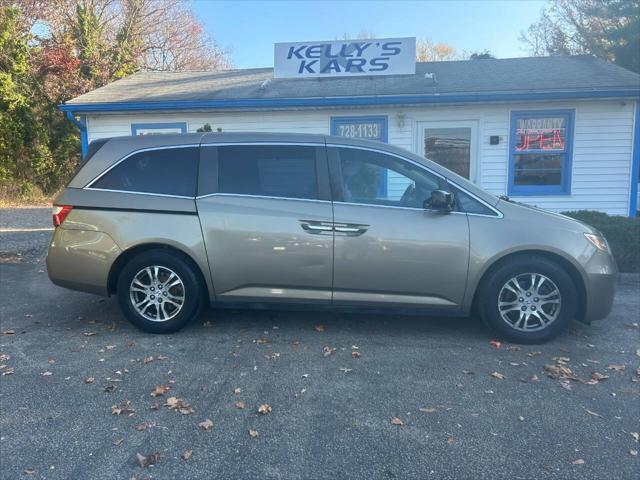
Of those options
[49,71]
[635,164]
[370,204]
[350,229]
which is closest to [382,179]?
[370,204]

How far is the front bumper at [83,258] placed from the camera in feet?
15.4

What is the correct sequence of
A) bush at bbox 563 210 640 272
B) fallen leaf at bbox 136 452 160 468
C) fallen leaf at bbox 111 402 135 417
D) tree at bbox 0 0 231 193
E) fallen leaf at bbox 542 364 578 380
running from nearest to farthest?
fallen leaf at bbox 136 452 160 468
fallen leaf at bbox 111 402 135 417
fallen leaf at bbox 542 364 578 380
bush at bbox 563 210 640 272
tree at bbox 0 0 231 193

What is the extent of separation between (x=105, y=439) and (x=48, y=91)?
19685 millimetres

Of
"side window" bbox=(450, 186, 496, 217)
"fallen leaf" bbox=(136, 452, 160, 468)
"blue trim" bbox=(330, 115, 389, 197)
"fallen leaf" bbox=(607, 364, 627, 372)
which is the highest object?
"blue trim" bbox=(330, 115, 389, 197)

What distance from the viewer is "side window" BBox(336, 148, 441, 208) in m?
4.59

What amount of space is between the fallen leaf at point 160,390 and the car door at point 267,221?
118 centimetres

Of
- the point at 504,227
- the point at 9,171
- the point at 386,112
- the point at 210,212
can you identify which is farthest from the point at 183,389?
the point at 9,171

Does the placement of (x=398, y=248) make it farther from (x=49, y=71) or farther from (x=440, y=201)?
(x=49, y=71)

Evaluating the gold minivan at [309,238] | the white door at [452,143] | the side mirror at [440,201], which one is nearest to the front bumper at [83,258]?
the gold minivan at [309,238]

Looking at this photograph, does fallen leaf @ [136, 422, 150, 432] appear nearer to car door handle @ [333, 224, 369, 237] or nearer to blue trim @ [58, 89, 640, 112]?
car door handle @ [333, 224, 369, 237]

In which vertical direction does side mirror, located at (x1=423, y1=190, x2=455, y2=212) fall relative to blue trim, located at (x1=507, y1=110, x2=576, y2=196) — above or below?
below

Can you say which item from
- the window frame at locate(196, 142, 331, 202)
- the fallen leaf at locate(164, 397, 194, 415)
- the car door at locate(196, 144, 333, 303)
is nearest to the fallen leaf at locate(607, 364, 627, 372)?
the car door at locate(196, 144, 333, 303)

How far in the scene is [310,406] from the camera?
3406 millimetres

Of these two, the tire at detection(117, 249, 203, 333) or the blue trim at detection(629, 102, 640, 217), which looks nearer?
the tire at detection(117, 249, 203, 333)
